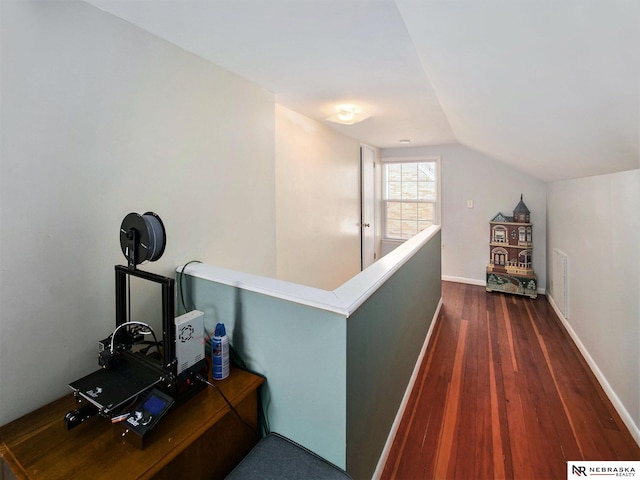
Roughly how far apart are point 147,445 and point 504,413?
1.99 meters

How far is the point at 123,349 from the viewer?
50.0 inches

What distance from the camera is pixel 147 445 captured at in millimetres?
979

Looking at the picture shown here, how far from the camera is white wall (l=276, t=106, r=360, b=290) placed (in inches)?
117

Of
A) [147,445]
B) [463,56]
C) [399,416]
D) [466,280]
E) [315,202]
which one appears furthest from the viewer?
[466,280]

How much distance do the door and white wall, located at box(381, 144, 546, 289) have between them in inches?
29.5

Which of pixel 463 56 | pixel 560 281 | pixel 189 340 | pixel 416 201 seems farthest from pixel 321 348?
pixel 416 201

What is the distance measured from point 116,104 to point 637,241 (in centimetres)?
284

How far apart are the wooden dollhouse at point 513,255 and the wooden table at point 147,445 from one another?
3.91 m

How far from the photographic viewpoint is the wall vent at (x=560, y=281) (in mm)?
3084

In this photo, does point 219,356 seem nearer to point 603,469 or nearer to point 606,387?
point 603,469

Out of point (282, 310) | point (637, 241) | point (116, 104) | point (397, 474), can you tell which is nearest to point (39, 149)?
point (116, 104)

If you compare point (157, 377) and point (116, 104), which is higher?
point (116, 104)

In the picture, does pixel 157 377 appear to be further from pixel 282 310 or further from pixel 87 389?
pixel 282 310

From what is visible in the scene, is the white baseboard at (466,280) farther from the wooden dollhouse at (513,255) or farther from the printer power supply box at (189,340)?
the printer power supply box at (189,340)
